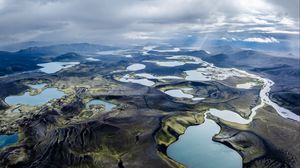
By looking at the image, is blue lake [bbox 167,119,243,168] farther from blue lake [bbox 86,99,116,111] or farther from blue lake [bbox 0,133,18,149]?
blue lake [bbox 0,133,18,149]

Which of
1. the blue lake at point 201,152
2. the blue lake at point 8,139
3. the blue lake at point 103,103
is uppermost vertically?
the blue lake at point 8,139

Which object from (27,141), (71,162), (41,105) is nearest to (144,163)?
(71,162)

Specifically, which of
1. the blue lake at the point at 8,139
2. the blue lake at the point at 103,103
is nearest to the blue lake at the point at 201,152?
the blue lake at the point at 103,103

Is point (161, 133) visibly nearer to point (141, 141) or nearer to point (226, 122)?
point (141, 141)

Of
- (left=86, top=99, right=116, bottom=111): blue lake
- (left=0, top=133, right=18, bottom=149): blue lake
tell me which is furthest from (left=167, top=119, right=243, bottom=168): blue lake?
(left=0, top=133, right=18, bottom=149): blue lake

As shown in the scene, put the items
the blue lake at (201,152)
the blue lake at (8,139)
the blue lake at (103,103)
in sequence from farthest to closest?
the blue lake at (103,103)
the blue lake at (8,139)
the blue lake at (201,152)

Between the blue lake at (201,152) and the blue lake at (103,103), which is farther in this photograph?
the blue lake at (103,103)

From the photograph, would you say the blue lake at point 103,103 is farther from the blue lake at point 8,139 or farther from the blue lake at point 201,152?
the blue lake at point 201,152
